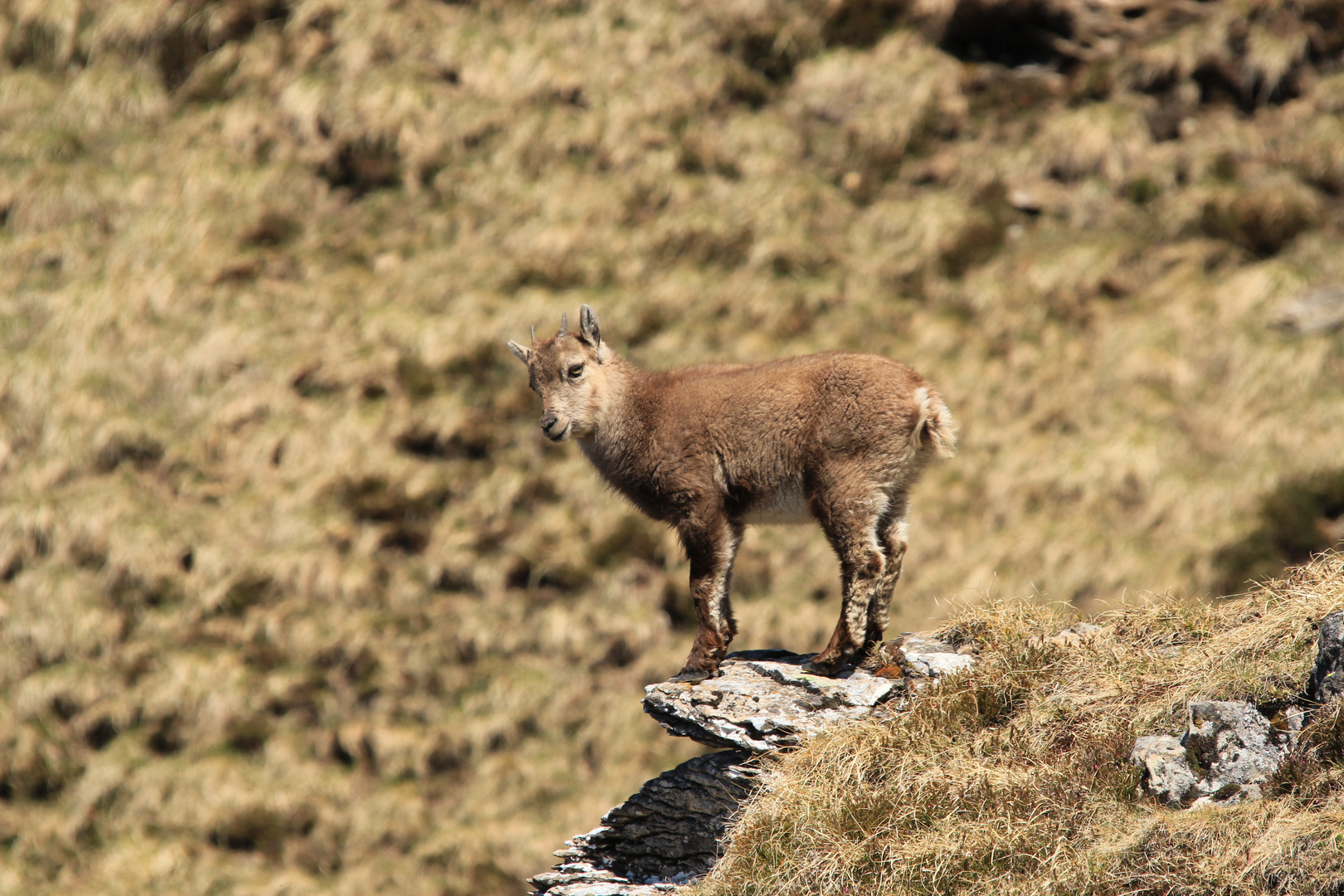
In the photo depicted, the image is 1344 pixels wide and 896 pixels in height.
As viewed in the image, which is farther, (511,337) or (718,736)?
(511,337)

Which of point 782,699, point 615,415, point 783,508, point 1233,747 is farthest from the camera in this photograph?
point 615,415

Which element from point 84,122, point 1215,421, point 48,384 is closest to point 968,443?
point 1215,421

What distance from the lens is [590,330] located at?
10.6 metres

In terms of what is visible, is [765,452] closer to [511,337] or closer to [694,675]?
[694,675]

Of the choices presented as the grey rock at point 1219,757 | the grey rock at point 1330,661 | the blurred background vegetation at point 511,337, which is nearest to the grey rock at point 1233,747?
the grey rock at point 1219,757

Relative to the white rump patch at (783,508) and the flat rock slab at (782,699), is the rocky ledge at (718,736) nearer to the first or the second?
the flat rock slab at (782,699)

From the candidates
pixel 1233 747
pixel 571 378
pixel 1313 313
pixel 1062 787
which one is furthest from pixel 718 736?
pixel 1313 313

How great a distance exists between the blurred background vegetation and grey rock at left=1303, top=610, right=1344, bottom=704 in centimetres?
962

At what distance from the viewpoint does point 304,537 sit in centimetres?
2036

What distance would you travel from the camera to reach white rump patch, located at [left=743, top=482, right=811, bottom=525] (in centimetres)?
935

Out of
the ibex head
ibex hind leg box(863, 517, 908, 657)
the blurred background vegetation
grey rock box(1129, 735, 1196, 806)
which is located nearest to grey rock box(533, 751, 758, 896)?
ibex hind leg box(863, 517, 908, 657)

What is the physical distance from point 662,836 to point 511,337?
1353 centimetres

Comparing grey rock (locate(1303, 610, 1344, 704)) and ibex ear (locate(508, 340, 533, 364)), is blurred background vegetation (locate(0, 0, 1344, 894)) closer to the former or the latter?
ibex ear (locate(508, 340, 533, 364))

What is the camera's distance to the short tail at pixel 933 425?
8953mm
